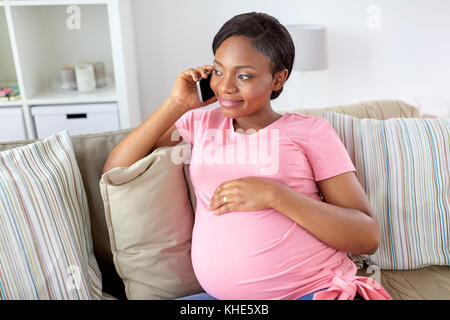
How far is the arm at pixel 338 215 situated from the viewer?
1098mm

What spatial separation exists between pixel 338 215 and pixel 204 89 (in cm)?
50

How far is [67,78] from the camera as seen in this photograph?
236cm

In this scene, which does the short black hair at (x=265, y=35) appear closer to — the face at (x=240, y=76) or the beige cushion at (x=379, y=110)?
the face at (x=240, y=76)

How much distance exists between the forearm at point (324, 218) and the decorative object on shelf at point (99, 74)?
162 centimetres

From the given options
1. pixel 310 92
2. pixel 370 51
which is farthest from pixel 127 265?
pixel 370 51

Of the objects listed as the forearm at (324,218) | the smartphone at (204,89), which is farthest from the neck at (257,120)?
the forearm at (324,218)

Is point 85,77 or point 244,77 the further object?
point 85,77

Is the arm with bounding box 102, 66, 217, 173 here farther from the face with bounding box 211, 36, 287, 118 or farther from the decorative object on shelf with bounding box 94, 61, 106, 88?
the decorative object on shelf with bounding box 94, 61, 106, 88

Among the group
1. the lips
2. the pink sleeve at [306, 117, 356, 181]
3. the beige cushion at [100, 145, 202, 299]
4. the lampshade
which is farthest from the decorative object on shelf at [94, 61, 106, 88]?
the pink sleeve at [306, 117, 356, 181]

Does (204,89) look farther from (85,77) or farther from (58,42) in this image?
(58,42)

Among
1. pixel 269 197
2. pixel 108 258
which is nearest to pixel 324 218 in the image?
pixel 269 197

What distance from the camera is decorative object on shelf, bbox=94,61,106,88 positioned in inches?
95.5

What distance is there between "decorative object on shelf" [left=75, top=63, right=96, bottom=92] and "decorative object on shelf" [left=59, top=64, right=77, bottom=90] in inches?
1.6

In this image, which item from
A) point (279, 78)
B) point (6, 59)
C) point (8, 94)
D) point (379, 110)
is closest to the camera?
point (279, 78)
